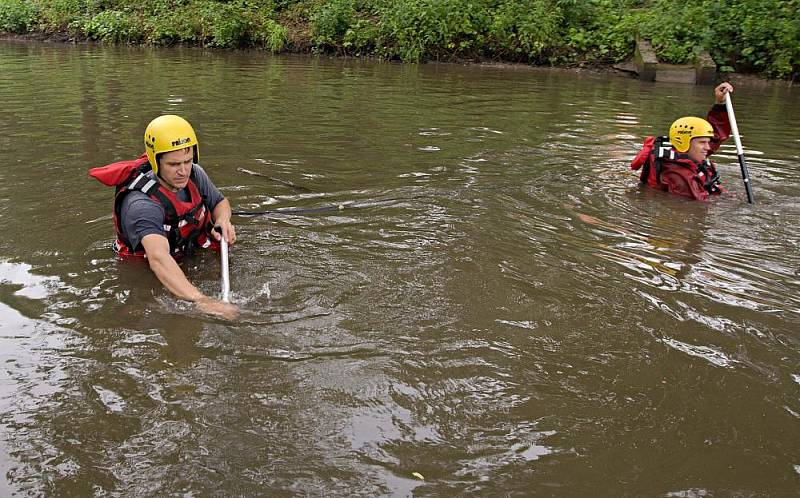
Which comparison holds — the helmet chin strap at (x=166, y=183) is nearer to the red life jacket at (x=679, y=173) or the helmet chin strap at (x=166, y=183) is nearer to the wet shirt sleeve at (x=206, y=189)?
the wet shirt sleeve at (x=206, y=189)

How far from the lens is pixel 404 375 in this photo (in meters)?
4.43

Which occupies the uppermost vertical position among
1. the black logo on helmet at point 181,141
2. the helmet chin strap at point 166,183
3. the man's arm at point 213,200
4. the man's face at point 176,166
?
the black logo on helmet at point 181,141

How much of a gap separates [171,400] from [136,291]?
1.77m

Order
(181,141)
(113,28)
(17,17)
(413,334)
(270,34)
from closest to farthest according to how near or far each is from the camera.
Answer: (413,334) < (181,141) < (270,34) < (113,28) < (17,17)

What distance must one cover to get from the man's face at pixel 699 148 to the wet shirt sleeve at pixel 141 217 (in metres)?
5.64

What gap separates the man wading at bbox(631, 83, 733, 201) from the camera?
8141mm

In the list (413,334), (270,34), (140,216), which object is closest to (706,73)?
(270,34)

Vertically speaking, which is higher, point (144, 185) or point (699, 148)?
point (699, 148)

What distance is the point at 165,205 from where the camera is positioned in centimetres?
560

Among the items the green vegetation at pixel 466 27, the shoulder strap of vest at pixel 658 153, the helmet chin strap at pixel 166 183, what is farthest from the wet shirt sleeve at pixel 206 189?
the green vegetation at pixel 466 27

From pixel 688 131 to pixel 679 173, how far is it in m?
0.47

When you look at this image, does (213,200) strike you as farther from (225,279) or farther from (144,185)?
(225,279)

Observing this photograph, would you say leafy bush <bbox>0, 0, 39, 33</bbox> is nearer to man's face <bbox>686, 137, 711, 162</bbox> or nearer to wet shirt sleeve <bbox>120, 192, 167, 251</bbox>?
wet shirt sleeve <bbox>120, 192, 167, 251</bbox>

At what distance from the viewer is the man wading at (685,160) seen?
8.14 metres
